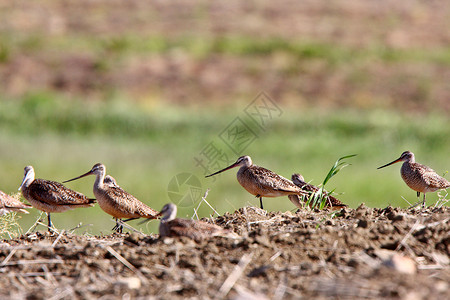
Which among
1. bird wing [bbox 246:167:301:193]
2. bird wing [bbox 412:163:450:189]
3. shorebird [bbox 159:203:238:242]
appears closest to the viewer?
shorebird [bbox 159:203:238:242]

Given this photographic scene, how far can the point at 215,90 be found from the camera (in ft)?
101

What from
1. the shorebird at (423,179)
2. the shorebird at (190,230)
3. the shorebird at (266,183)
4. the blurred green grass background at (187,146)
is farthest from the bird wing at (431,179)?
the blurred green grass background at (187,146)

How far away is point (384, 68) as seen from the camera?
32094 millimetres

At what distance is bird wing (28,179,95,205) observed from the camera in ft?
27.9

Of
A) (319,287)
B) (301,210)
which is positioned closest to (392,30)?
(301,210)

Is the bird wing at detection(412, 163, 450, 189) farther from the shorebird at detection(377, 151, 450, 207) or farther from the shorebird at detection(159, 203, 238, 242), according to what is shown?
the shorebird at detection(159, 203, 238, 242)

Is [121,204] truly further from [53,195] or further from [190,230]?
[190,230]

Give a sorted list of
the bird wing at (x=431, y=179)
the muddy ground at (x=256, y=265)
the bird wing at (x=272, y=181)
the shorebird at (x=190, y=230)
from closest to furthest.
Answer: the muddy ground at (x=256, y=265) → the shorebird at (x=190, y=230) → the bird wing at (x=272, y=181) → the bird wing at (x=431, y=179)

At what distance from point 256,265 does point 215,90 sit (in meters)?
26.0

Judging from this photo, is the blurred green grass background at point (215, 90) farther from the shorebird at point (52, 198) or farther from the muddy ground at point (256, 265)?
the muddy ground at point (256, 265)

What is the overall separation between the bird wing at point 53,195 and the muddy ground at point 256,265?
7.74 feet

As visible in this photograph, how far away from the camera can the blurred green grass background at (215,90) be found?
1753 centimetres

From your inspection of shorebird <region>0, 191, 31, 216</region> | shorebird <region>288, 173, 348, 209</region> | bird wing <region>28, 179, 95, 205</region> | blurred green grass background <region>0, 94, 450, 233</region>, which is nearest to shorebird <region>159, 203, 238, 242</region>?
shorebird <region>288, 173, 348, 209</region>

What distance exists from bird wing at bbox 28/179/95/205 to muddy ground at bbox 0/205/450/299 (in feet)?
7.74
